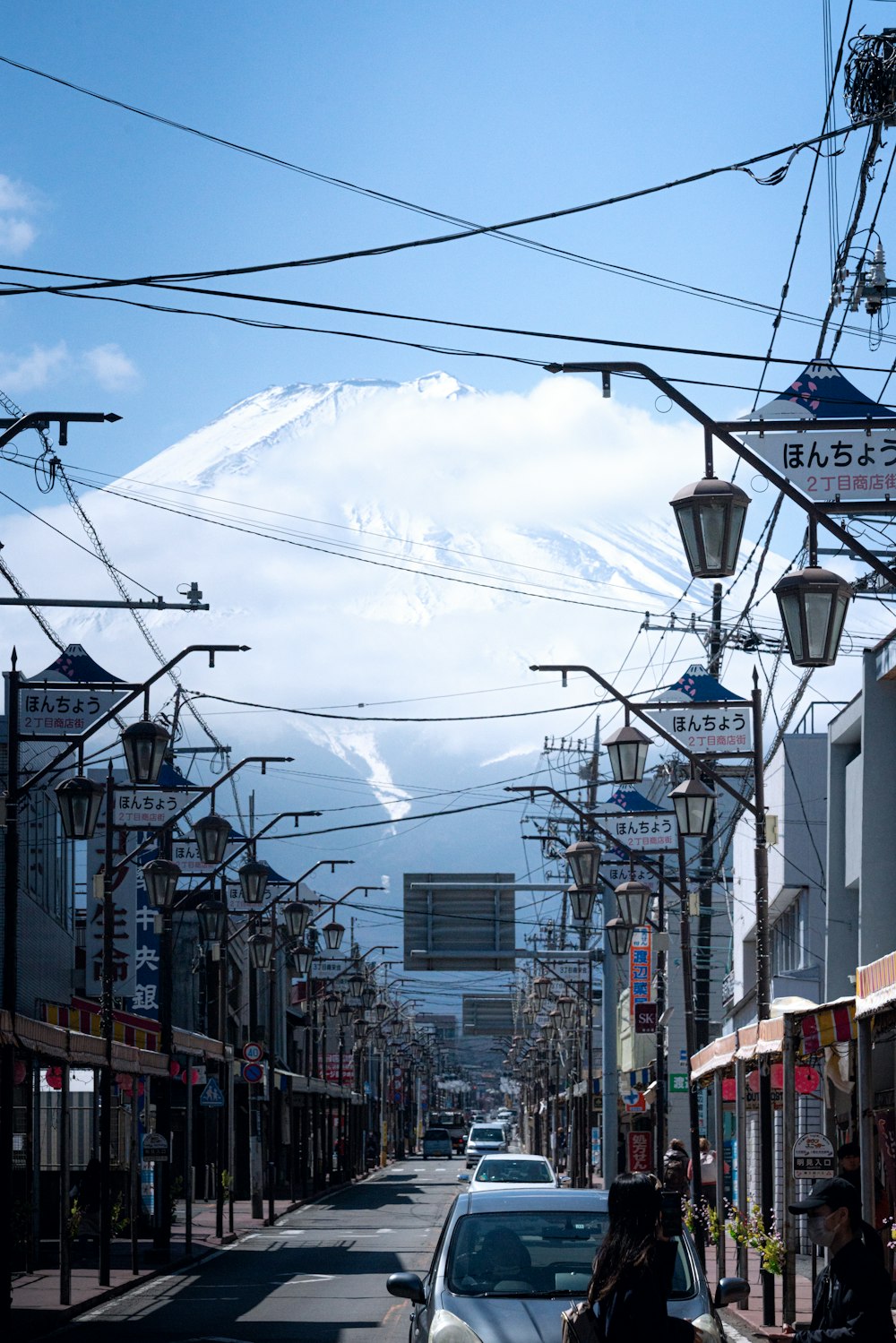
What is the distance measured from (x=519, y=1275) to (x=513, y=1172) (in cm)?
2256

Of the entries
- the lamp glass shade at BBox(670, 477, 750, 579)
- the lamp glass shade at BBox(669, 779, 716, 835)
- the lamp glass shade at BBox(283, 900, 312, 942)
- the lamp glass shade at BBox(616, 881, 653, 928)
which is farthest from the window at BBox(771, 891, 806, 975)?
the lamp glass shade at BBox(670, 477, 750, 579)

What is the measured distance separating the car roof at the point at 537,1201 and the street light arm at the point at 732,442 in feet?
14.4

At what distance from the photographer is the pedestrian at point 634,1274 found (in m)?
6.66

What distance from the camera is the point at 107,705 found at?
2261 cm

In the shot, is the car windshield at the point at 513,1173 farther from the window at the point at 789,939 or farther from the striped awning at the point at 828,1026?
the striped awning at the point at 828,1026

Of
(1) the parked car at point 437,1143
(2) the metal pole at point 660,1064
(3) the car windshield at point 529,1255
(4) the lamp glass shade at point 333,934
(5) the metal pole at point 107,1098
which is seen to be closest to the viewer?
(3) the car windshield at point 529,1255

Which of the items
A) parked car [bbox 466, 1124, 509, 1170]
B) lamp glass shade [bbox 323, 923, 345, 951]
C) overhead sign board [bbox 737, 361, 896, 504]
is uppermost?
overhead sign board [bbox 737, 361, 896, 504]

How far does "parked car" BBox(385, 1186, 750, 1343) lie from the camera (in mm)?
9680

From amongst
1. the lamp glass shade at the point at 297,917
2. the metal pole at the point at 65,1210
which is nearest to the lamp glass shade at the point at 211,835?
the metal pole at the point at 65,1210

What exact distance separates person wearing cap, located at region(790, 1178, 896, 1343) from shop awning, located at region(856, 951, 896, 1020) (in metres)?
5.20

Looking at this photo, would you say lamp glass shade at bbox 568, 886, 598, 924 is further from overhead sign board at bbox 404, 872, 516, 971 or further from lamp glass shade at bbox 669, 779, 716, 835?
overhead sign board at bbox 404, 872, 516, 971

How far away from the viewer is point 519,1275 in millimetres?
10312

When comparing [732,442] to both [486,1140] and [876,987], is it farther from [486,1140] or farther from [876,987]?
[486,1140]

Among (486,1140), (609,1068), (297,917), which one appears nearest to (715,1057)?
(297,917)
